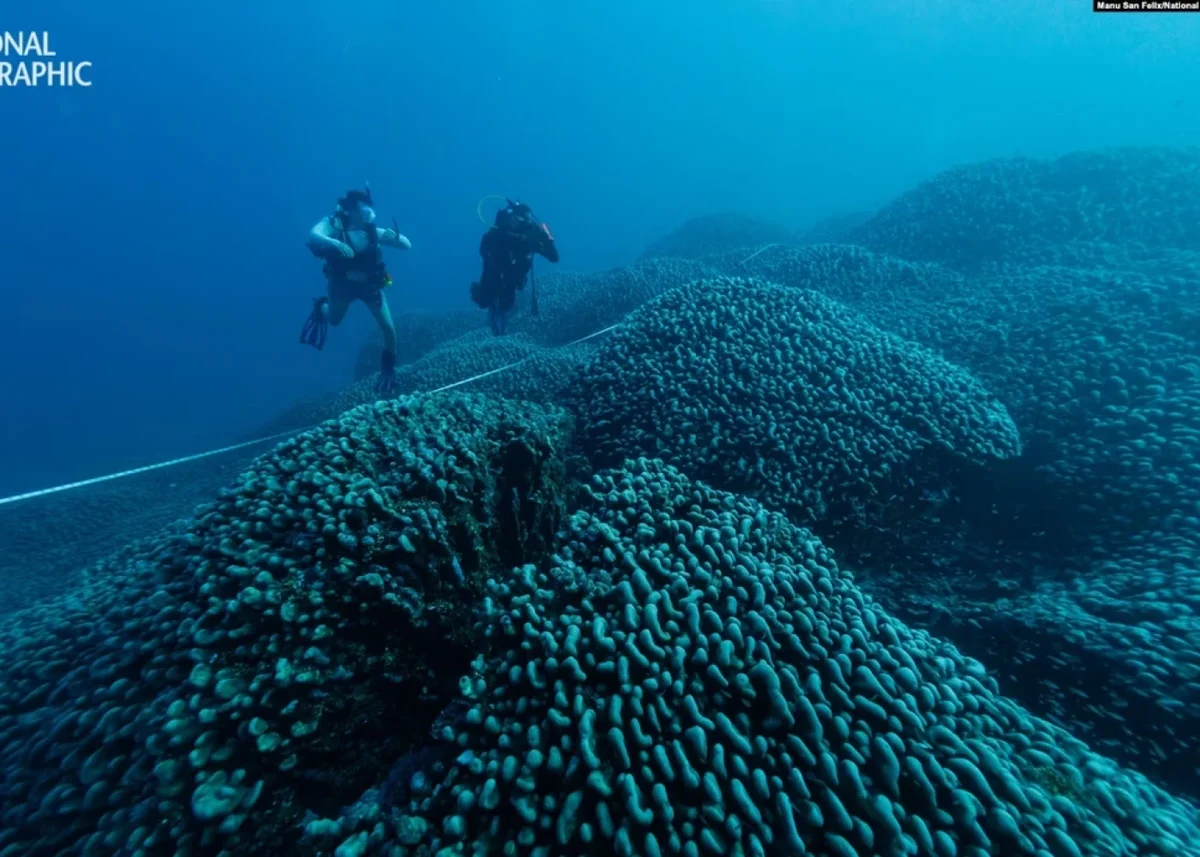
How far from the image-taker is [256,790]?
2350mm

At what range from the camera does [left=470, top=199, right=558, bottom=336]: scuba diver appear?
945cm

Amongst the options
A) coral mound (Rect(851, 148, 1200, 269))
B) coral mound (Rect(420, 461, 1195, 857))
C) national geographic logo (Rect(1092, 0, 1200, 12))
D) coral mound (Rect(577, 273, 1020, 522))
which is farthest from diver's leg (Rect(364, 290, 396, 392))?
coral mound (Rect(851, 148, 1200, 269))

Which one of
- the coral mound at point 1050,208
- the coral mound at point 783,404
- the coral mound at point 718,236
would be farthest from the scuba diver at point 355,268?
the coral mound at point 718,236

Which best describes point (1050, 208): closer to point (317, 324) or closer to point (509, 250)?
point (509, 250)

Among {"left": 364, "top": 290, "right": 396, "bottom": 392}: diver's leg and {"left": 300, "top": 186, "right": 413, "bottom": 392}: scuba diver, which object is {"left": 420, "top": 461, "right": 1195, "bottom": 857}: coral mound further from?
{"left": 300, "top": 186, "right": 413, "bottom": 392}: scuba diver

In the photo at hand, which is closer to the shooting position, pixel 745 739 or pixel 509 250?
pixel 745 739

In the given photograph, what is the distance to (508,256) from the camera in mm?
9805

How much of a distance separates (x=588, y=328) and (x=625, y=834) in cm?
1068

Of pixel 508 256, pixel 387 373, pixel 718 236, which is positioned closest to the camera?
pixel 387 373

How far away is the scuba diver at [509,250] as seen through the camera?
31.0 feet

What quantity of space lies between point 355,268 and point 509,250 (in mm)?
3031

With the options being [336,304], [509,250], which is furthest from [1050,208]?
[336,304]

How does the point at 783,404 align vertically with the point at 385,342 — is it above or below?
below

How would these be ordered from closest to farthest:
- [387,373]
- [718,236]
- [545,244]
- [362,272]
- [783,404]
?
1. [783,404]
2. [545,244]
3. [387,373]
4. [362,272]
5. [718,236]
